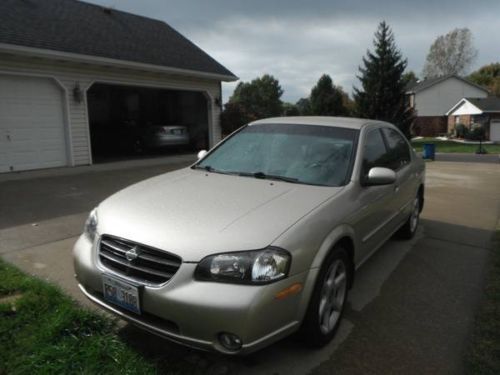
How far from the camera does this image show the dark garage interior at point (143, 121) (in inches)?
591

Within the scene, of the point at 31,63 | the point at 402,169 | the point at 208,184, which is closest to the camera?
the point at 208,184

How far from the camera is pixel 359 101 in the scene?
28.3m

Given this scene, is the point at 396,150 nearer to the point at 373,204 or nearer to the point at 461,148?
the point at 373,204

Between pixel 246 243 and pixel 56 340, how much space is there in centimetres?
148

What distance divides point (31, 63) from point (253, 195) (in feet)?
31.1

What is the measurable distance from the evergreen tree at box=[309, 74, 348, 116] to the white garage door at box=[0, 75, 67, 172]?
91.4ft

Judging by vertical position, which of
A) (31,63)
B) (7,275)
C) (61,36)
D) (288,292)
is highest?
(61,36)

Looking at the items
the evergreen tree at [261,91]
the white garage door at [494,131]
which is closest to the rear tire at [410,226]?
the white garage door at [494,131]

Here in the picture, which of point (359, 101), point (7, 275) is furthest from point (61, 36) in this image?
point (359, 101)

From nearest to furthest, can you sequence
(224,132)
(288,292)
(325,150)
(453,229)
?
1. (288,292)
2. (325,150)
3. (453,229)
4. (224,132)

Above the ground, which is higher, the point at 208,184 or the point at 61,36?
the point at 61,36

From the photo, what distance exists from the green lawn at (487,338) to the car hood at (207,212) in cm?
144

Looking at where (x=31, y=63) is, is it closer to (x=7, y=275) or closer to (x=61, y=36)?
(x=61, y=36)

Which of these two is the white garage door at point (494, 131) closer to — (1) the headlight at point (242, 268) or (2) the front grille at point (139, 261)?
(1) the headlight at point (242, 268)
